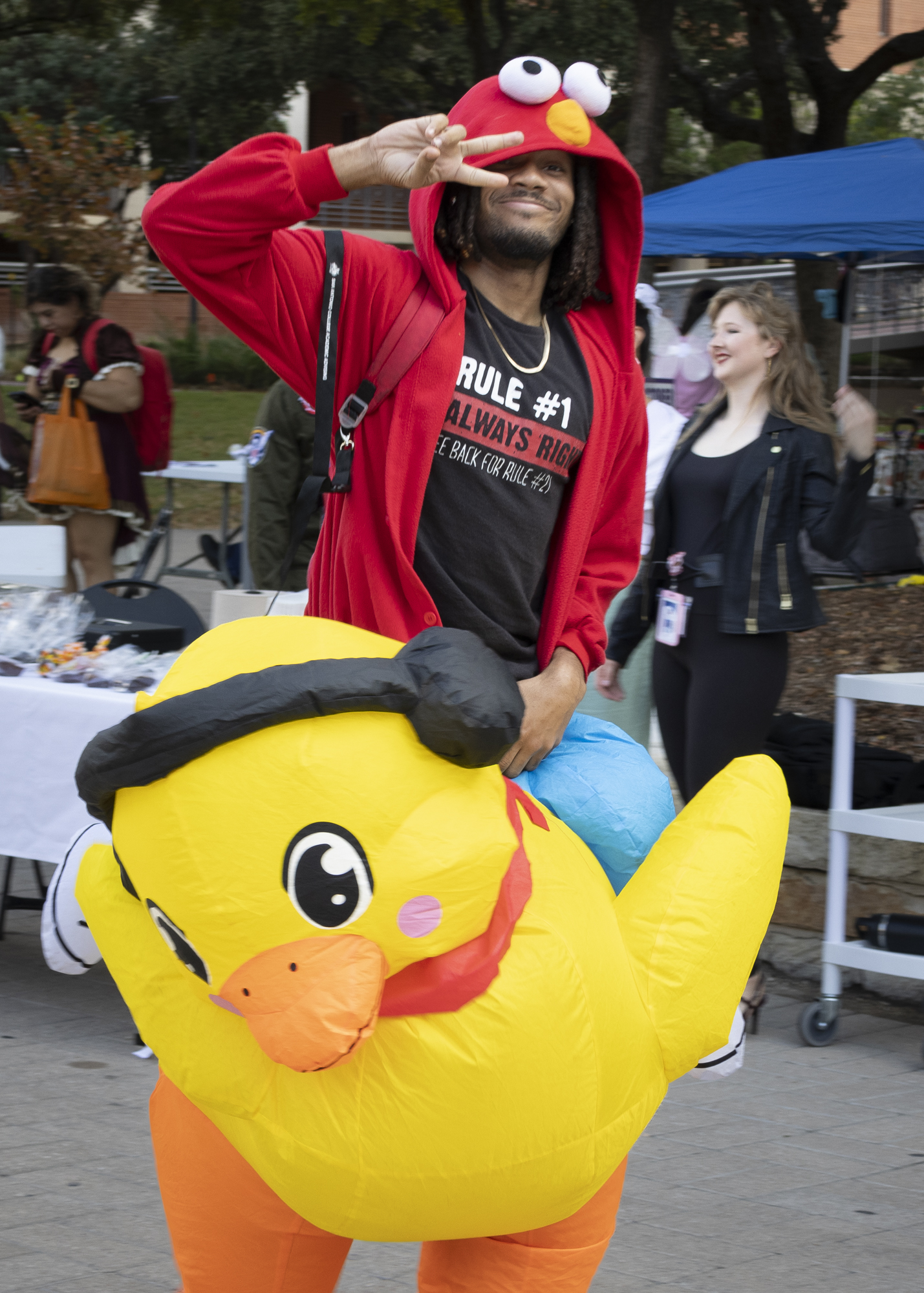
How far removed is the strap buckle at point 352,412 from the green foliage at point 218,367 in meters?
23.6

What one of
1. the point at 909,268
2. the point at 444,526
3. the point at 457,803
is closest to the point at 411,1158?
the point at 457,803

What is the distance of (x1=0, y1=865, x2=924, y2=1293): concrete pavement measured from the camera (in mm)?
3102

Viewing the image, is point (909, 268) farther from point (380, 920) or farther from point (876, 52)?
point (380, 920)

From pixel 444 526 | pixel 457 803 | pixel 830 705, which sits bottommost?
pixel 830 705

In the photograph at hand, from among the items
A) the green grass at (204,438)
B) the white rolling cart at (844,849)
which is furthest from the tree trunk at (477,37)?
the white rolling cart at (844,849)

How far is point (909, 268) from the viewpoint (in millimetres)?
12062

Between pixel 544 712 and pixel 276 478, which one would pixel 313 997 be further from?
pixel 276 478

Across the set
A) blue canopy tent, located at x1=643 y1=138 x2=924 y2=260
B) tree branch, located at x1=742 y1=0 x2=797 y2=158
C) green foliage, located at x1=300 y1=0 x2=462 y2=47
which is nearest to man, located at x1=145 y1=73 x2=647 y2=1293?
blue canopy tent, located at x1=643 y1=138 x2=924 y2=260

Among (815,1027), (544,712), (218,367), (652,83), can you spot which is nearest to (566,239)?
(544,712)

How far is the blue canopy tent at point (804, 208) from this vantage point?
6383mm

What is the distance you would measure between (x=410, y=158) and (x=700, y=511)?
2.77 m

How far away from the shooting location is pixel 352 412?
206 cm

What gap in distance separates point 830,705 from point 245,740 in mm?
6585

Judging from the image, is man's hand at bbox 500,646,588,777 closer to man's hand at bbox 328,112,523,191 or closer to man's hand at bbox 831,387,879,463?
man's hand at bbox 328,112,523,191
